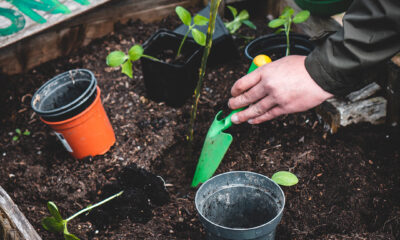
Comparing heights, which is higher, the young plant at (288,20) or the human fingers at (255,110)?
the young plant at (288,20)

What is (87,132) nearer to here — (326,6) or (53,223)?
(53,223)

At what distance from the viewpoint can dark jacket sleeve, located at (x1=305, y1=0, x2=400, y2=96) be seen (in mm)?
1130

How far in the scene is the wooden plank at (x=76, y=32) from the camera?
233 centimetres

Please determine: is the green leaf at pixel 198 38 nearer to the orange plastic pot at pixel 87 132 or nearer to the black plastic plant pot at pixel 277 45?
the black plastic plant pot at pixel 277 45

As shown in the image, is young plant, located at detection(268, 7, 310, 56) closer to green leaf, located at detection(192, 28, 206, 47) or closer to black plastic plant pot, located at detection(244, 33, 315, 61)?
black plastic plant pot, located at detection(244, 33, 315, 61)

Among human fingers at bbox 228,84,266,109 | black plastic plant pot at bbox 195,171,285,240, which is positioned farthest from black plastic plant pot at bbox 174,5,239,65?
black plastic plant pot at bbox 195,171,285,240

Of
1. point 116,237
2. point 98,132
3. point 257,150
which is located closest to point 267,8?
point 257,150

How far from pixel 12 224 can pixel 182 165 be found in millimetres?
864

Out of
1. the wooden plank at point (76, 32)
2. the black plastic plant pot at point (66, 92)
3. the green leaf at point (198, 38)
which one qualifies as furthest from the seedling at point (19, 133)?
the green leaf at point (198, 38)

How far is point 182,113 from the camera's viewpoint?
212 centimetres

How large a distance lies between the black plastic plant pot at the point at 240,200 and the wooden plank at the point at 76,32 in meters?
1.67

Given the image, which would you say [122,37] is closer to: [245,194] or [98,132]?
[98,132]

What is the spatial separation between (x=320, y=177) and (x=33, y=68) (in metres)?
1.98

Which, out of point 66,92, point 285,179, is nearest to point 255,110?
point 285,179
